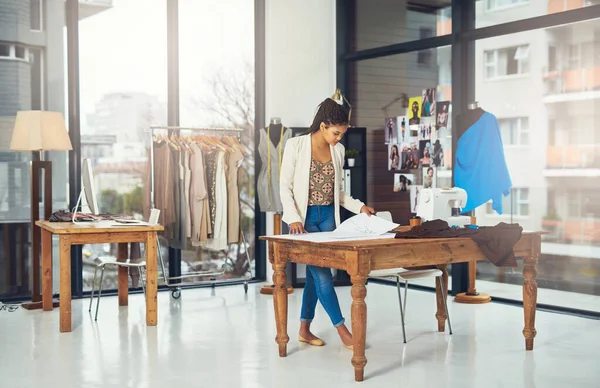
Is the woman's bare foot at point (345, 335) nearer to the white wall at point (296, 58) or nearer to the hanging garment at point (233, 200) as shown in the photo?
the hanging garment at point (233, 200)

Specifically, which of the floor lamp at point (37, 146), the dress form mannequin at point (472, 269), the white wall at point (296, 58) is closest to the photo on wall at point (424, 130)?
the dress form mannequin at point (472, 269)

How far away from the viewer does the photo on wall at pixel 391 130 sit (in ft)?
24.7

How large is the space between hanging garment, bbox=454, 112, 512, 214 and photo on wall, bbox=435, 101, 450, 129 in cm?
52

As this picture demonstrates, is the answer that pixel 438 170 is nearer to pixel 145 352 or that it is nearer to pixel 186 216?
pixel 186 216

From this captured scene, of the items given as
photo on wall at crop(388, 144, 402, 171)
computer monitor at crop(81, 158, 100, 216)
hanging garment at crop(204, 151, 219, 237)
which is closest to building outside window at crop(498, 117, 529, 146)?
photo on wall at crop(388, 144, 402, 171)

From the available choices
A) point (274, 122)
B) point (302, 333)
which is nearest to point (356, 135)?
point (274, 122)

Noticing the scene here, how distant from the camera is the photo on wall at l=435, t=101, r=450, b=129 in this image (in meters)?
6.99

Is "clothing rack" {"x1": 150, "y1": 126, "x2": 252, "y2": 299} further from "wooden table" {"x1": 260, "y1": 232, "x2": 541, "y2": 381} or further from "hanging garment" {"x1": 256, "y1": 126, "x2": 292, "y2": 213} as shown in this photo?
"wooden table" {"x1": 260, "y1": 232, "x2": 541, "y2": 381}

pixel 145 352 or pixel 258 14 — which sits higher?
pixel 258 14

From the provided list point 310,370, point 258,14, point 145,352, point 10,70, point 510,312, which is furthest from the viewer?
point 258,14

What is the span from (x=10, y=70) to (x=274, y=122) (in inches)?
94.6

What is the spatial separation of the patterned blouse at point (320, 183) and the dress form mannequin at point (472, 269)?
221 centimetres

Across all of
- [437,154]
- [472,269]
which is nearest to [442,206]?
[472,269]

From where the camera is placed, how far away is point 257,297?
22.6 ft
